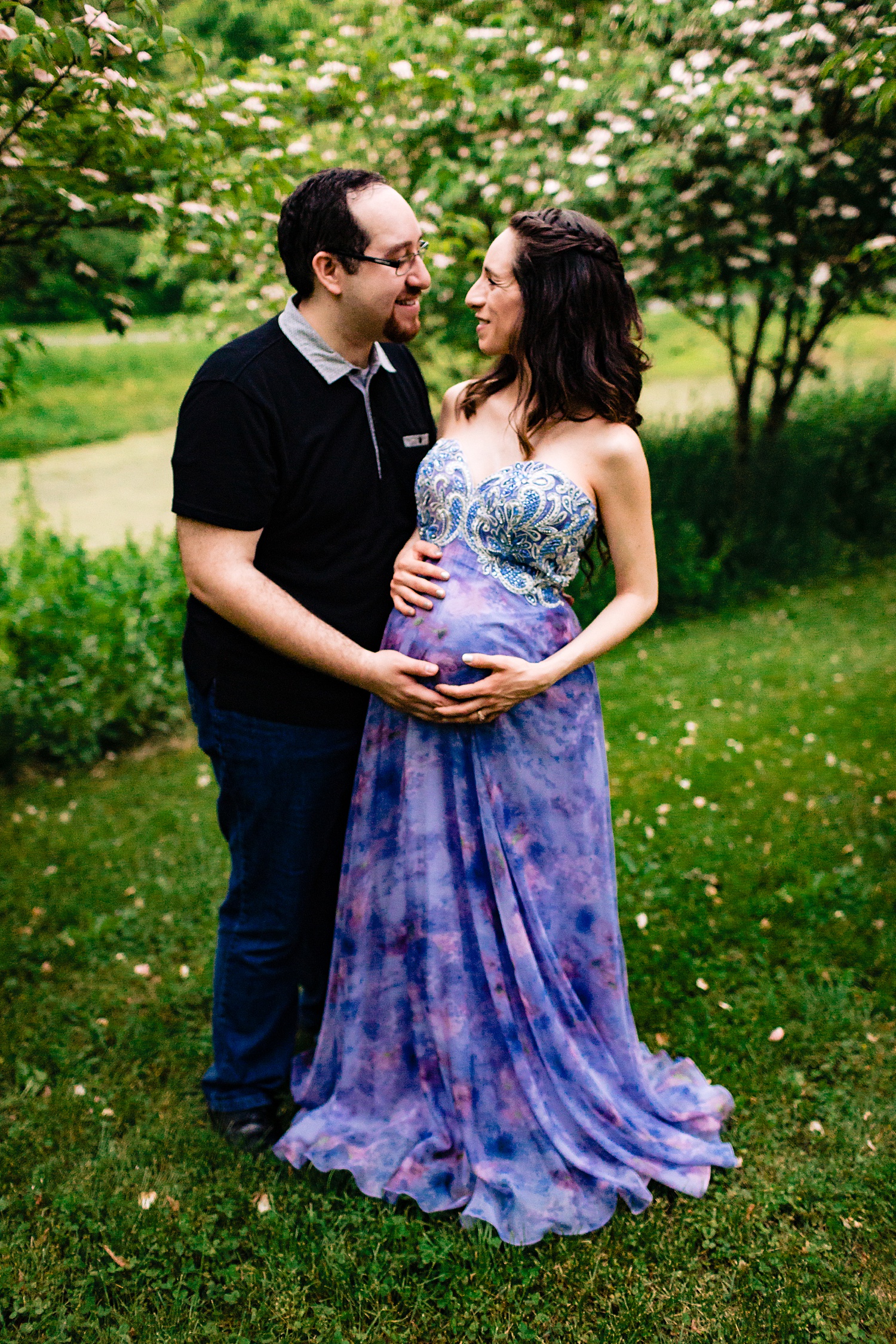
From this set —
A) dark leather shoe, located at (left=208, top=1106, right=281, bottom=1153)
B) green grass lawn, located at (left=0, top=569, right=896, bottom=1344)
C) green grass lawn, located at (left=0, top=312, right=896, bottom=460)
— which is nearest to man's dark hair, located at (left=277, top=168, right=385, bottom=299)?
dark leather shoe, located at (left=208, top=1106, right=281, bottom=1153)

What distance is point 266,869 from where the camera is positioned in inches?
102

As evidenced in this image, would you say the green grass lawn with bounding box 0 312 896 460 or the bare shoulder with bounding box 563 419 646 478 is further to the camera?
the green grass lawn with bounding box 0 312 896 460

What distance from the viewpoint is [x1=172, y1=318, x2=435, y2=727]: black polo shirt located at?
7.31ft

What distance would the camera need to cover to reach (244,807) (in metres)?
2.55

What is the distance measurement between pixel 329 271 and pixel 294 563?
2.20ft

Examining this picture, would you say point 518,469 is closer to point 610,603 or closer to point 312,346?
point 610,603

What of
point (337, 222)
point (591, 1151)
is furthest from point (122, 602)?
point (591, 1151)

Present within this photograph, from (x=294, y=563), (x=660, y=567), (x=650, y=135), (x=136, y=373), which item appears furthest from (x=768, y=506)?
(x=136, y=373)

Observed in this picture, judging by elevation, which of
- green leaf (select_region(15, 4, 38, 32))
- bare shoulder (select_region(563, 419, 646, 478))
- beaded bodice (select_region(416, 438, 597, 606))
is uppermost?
green leaf (select_region(15, 4, 38, 32))

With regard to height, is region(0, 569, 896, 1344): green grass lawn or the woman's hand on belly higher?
the woman's hand on belly

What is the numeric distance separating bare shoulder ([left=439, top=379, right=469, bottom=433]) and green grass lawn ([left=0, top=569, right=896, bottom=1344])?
1929 mm

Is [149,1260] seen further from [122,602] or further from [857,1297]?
[122,602]

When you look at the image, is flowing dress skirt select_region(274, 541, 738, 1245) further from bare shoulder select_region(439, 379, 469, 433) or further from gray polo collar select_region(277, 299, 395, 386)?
gray polo collar select_region(277, 299, 395, 386)

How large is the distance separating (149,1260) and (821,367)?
8.05 metres
